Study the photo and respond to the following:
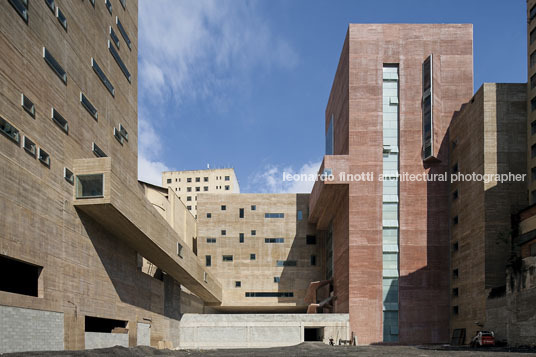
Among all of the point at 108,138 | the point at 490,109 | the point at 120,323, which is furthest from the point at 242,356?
the point at 490,109

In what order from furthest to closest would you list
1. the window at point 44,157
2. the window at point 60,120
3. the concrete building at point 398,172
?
the concrete building at point 398,172 → the window at point 60,120 → the window at point 44,157

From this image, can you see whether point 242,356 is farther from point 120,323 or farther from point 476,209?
point 476,209

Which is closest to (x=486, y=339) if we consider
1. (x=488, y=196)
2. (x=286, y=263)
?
(x=488, y=196)

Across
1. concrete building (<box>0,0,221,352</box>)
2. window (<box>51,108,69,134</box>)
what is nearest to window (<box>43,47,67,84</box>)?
concrete building (<box>0,0,221,352</box>)

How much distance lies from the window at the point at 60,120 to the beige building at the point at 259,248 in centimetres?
4580

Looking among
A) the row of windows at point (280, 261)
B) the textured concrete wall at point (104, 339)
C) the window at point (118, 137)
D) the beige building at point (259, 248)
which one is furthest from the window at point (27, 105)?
the row of windows at point (280, 261)

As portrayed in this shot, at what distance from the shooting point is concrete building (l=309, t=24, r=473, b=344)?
158ft

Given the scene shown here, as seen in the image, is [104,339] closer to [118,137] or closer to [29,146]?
[29,146]

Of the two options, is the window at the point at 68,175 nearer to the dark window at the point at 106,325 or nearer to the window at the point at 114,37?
the dark window at the point at 106,325

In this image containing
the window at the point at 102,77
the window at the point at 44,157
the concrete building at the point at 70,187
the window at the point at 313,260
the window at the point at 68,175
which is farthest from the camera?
the window at the point at 313,260

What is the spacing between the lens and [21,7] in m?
23.4

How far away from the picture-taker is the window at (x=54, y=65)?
1009 inches

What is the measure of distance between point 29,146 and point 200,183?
121122 mm

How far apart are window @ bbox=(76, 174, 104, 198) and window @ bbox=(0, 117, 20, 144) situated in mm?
6134
